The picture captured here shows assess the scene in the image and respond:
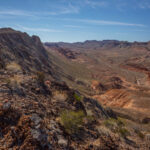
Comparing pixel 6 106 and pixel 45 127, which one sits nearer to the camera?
pixel 6 106

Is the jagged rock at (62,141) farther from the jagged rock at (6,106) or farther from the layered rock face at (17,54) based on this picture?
the layered rock face at (17,54)

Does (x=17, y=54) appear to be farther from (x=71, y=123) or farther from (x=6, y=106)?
(x=71, y=123)

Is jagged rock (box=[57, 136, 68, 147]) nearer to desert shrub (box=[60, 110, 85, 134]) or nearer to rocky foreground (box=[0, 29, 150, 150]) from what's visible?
rocky foreground (box=[0, 29, 150, 150])

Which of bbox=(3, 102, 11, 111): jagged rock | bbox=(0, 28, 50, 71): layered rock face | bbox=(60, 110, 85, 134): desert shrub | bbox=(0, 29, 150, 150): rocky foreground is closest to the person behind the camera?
bbox=(0, 29, 150, 150): rocky foreground

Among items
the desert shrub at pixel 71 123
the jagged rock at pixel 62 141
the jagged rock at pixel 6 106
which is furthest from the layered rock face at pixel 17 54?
the jagged rock at pixel 62 141

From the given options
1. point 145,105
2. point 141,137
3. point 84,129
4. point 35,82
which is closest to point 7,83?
point 35,82

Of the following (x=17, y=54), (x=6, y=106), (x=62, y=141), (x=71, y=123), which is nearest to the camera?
(x=6, y=106)

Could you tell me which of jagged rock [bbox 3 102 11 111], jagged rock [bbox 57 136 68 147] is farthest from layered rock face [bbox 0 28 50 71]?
jagged rock [bbox 57 136 68 147]

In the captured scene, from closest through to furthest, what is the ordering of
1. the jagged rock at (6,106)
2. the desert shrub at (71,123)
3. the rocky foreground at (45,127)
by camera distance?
the rocky foreground at (45,127) → the jagged rock at (6,106) → the desert shrub at (71,123)

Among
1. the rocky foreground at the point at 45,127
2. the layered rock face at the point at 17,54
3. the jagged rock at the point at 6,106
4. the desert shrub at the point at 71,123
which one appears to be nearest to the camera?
the rocky foreground at the point at 45,127

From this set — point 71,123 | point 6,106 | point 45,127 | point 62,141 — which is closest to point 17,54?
point 6,106

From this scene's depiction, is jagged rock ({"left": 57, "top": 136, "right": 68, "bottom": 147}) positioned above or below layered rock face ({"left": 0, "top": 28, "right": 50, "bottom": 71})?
below

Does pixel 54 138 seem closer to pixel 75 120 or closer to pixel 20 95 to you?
pixel 75 120

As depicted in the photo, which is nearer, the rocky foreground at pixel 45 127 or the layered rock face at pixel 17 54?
the rocky foreground at pixel 45 127
